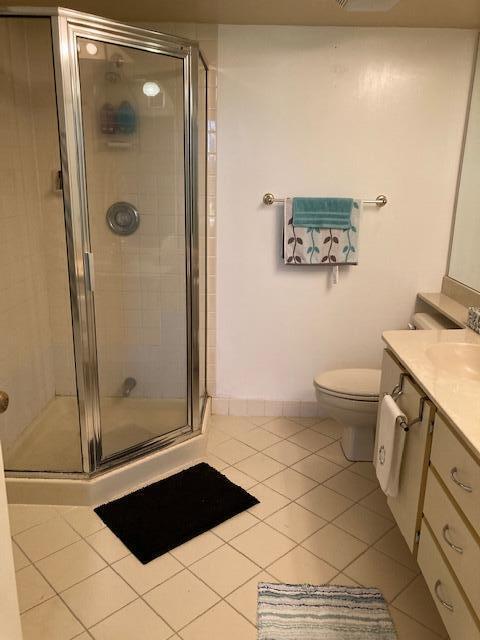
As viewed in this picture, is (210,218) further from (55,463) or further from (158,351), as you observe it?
(55,463)

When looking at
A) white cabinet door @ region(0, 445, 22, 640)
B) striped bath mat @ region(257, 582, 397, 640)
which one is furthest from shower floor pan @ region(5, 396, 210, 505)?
white cabinet door @ region(0, 445, 22, 640)

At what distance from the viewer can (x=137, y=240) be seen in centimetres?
259

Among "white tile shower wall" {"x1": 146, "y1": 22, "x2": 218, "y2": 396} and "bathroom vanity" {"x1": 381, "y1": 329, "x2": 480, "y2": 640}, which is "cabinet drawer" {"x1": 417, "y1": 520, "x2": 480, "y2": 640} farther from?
"white tile shower wall" {"x1": 146, "y1": 22, "x2": 218, "y2": 396}

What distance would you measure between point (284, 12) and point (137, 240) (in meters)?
1.30

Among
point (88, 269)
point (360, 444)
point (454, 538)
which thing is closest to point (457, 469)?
point (454, 538)

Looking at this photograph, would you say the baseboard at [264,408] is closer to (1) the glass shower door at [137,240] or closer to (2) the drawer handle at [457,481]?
(1) the glass shower door at [137,240]

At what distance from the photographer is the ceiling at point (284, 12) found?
218cm

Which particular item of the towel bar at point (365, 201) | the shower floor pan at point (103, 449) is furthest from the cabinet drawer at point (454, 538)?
the towel bar at point (365, 201)

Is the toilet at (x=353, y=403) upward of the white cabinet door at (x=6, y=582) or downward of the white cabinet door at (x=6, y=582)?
downward

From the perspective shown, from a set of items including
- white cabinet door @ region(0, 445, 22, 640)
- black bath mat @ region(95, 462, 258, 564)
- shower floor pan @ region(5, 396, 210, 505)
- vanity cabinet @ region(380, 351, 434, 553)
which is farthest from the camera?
shower floor pan @ region(5, 396, 210, 505)

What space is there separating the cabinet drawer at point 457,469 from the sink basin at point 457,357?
0.42 m

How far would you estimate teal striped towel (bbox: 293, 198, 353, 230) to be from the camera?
104 inches

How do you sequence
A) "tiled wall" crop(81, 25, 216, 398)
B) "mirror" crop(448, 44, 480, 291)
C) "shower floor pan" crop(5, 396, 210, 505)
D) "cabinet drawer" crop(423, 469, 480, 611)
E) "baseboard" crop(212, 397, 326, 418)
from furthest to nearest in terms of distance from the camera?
A: "baseboard" crop(212, 397, 326, 418) < "mirror" crop(448, 44, 480, 291) < "tiled wall" crop(81, 25, 216, 398) < "shower floor pan" crop(5, 396, 210, 505) < "cabinet drawer" crop(423, 469, 480, 611)

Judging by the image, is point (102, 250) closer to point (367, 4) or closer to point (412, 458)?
point (367, 4)
